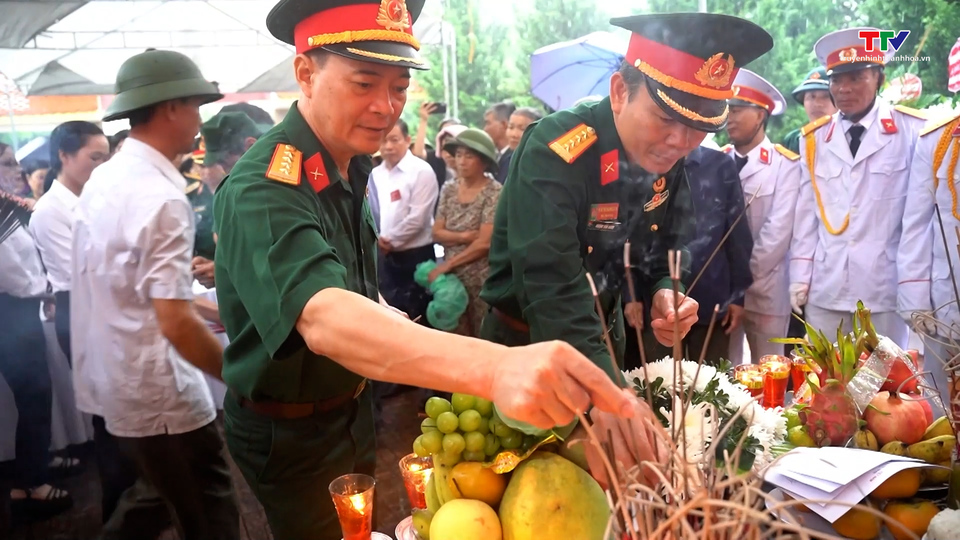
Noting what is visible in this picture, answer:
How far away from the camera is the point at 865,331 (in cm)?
150

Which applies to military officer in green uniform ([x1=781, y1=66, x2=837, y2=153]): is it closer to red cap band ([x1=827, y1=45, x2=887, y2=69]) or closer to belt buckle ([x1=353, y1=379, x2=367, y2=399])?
red cap band ([x1=827, y1=45, x2=887, y2=69])

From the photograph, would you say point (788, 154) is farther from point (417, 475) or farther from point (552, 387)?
point (552, 387)

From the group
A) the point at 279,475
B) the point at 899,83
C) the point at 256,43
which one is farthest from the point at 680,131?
the point at 256,43

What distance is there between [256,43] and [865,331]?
17.8ft

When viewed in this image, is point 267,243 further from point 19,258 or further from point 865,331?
point 19,258

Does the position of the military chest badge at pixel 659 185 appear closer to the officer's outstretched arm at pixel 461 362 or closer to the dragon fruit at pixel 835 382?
the dragon fruit at pixel 835 382

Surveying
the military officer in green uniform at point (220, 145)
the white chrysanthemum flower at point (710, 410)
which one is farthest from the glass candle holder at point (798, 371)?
the military officer in green uniform at point (220, 145)

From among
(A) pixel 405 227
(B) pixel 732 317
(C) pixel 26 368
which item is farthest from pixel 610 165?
(C) pixel 26 368

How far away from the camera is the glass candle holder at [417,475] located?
4.13 feet

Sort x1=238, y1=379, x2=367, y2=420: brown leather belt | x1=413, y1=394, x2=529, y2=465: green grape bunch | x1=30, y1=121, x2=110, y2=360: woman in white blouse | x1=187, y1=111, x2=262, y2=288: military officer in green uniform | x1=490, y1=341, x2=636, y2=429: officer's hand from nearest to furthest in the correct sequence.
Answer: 1. x1=490, y1=341, x2=636, y2=429: officer's hand
2. x1=413, y1=394, x2=529, y2=465: green grape bunch
3. x1=238, y1=379, x2=367, y2=420: brown leather belt
4. x1=30, y1=121, x2=110, y2=360: woman in white blouse
5. x1=187, y1=111, x2=262, y2=288: military officer in green uniform

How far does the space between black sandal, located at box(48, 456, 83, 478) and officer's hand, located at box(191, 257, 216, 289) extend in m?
1.82

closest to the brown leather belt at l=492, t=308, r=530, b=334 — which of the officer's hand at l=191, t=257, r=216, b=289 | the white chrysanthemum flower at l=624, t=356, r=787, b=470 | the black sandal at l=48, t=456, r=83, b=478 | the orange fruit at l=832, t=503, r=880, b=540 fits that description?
the white chrysanthemum flower at l=624, t=356, r=787, b=470

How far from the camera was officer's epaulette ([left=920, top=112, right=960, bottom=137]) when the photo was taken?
2.98 m

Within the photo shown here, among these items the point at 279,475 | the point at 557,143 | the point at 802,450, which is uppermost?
the point at 557,143
